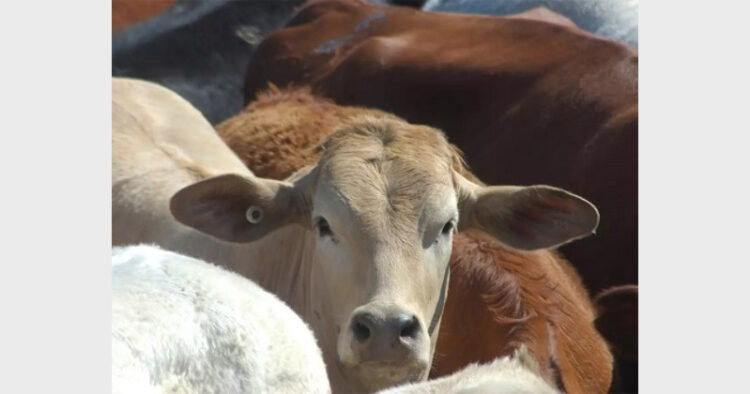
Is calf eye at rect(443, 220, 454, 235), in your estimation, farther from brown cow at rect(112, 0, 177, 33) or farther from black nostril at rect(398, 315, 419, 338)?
brown cow at rect(112, 0, 177, 33)

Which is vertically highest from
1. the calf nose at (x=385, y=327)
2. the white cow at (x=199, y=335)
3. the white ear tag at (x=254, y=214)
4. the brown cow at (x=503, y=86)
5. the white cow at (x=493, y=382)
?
the white cow at (x=493, y=382)

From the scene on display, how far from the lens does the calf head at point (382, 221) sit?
8.97 feet

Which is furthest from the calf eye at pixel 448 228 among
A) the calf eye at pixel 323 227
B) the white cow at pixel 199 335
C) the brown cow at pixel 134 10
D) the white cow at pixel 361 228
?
the brown cow at pixel 134 10

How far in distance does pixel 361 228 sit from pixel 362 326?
261 mm

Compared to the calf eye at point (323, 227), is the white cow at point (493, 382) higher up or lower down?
higher up

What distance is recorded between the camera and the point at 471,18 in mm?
4914

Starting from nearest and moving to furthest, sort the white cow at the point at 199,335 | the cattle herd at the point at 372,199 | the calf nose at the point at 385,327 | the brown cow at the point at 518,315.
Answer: the white cow at the point at 199,335
the cattle herd at the point at 372,199
the calf nose at the point at 385,327
the brown cow at the point at 518,315

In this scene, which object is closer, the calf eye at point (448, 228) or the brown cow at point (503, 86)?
the calf eye at point (448, 228)

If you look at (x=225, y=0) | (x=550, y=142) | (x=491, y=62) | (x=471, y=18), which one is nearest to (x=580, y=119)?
(x=550, y=142)

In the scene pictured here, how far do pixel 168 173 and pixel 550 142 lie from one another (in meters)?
1.26

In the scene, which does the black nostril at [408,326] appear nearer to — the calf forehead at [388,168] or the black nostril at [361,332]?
the black nostril at [361,332]

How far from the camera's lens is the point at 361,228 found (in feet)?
9.45

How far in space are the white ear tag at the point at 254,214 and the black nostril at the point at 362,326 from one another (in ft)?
1.58

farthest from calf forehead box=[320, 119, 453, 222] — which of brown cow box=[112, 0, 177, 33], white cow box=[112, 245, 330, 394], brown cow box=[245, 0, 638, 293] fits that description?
brown cow box=[112, 0, 177, 33]
